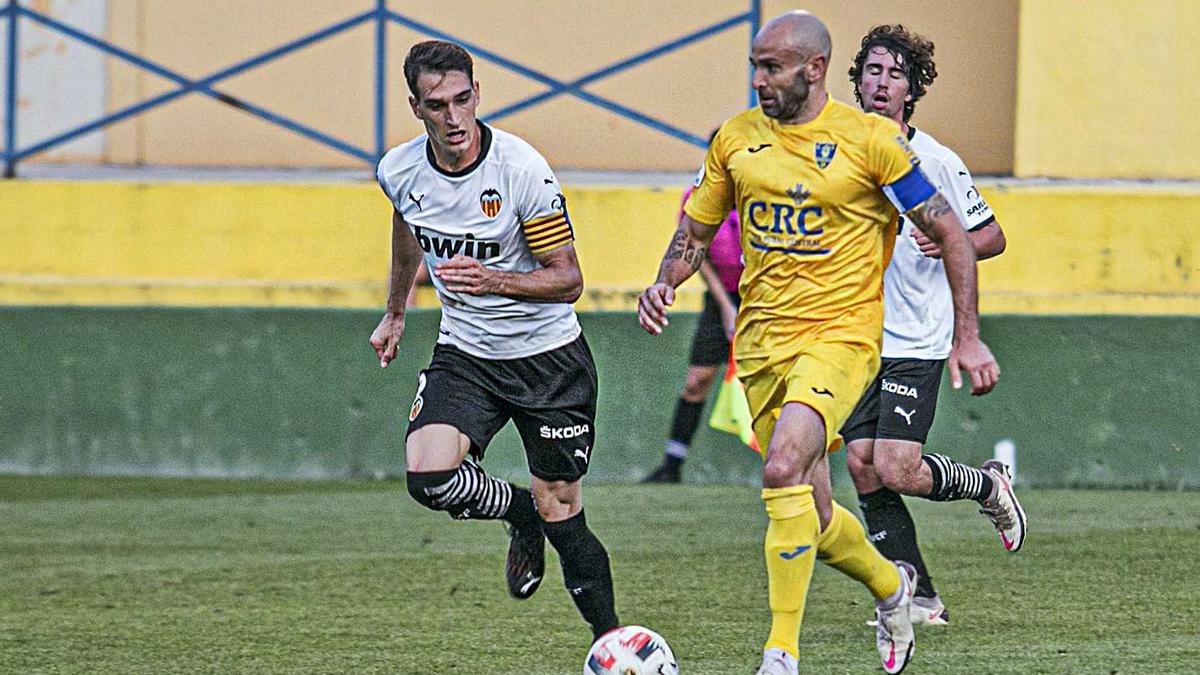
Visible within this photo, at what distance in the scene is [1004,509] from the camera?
332 inches

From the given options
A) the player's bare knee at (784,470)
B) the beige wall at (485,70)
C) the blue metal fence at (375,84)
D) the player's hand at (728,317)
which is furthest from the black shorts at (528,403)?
the beige wall at (485,70)

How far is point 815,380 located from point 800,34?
1102 millimetres

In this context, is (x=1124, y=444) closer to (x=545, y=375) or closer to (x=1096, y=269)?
(x=1096, y=269)

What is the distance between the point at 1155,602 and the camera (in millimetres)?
8398

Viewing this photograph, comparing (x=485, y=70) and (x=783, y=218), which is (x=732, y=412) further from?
(x=783, y=218)

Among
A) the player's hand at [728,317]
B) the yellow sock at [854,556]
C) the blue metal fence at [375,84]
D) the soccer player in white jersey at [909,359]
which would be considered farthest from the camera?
the blue metal fence at [375,84]

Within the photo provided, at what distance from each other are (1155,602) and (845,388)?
2.38m

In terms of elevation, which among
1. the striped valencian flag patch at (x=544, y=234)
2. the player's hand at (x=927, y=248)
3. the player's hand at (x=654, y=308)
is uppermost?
the striped valencian flag patch at (x=544, y=234)

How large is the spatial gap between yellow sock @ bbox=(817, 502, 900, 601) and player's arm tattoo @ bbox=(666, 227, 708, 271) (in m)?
0.94

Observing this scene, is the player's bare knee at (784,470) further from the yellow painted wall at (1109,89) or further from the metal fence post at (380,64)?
the metal fence post at (380,64)

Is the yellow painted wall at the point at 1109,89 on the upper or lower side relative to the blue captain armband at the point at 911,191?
upper

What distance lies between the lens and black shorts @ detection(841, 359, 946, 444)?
8.06m

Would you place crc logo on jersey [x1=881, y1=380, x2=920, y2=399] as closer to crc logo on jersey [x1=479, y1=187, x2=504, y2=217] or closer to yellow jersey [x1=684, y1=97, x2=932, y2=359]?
yellow jersey [x1=684, y1=97, x2=932, y2=359]

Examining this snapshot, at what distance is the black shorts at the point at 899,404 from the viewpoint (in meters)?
8.06
